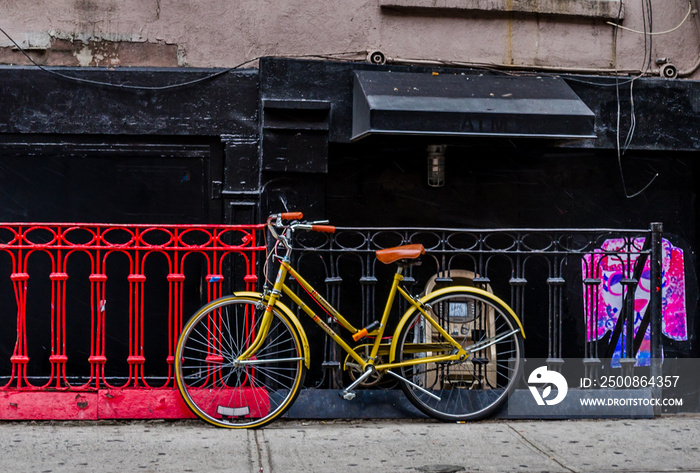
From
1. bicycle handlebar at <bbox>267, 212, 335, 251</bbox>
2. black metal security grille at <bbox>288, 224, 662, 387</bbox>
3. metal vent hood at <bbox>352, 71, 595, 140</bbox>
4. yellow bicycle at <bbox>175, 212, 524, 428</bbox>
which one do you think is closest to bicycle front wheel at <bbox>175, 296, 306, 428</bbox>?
yellow bicycle at <bbox>175, 212, 524, 428</bbox>

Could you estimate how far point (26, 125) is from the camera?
275 inches

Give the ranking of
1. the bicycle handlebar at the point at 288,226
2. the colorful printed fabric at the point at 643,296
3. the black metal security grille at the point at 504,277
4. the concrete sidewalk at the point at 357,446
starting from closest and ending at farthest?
the concrete sidewalk at the point at 357,446 → the bicycle handlebar at the point at 288,226 → the black metal security grille at the point at 504,277 → the colorful printed fabric at the point at 643,296

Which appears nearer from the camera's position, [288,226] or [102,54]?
[288,226]

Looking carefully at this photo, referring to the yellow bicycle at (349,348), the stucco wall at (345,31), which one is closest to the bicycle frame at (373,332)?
the yellow bicycle at (349,348)

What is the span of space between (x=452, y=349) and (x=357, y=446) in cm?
104

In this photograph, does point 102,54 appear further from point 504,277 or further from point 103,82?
point 504,277

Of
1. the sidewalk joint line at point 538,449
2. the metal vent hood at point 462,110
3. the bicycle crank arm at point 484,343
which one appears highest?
the metal vent hood at point 462,110

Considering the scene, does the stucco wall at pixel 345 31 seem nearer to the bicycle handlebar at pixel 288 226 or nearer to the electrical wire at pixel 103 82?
the electrical wire at pixel 103 82

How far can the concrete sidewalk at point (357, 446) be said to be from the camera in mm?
4957

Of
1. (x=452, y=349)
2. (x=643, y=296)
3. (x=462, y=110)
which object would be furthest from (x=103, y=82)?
(x=643, y=296)

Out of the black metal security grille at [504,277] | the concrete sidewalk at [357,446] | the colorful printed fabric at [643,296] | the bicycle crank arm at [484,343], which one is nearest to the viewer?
the concrete sidewalk at [357,446]

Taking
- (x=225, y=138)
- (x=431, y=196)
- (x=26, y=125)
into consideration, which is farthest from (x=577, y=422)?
(x=26, y=125)

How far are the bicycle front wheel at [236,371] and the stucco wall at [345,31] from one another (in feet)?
8.00

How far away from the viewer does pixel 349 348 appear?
587 centimetres
